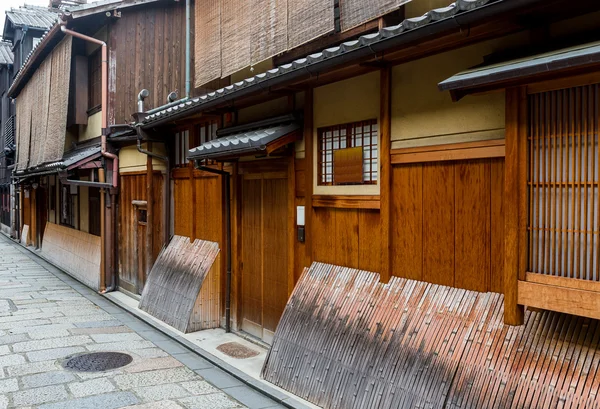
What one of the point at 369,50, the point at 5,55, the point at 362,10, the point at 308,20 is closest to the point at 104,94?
the point at 308,20

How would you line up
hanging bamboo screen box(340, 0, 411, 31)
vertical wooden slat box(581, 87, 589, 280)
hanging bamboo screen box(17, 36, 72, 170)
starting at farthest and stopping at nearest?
hanging bamboo screen box(17, 36, 72, 170)
hanging bamboo screen box(340, 0, 411, 31)
vertical wooden slat box(581, 87, 589, 280)

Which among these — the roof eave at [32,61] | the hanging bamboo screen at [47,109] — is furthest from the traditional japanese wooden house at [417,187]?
the roof eave at [32,61]

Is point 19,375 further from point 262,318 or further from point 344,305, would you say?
point 344,305

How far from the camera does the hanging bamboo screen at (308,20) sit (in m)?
7.55

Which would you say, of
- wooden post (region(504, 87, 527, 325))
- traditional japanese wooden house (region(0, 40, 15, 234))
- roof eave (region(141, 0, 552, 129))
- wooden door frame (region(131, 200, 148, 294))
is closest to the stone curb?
wooden door frame (region(131, 200, 148, 294))

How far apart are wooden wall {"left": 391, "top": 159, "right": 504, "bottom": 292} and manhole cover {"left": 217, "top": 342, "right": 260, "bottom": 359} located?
3.68 metres

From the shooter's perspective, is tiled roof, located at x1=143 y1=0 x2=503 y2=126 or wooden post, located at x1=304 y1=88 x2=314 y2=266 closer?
tiled roof, located at x1=143 y1=0 x2=503 y2=126

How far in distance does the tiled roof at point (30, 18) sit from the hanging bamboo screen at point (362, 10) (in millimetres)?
28635

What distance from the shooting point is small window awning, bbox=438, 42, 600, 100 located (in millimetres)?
3883

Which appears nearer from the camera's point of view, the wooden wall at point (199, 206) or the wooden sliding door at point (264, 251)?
the wooden sliding door at point (264, 251)

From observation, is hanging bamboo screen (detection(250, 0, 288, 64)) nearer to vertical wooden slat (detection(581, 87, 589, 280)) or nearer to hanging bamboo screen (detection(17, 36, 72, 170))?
vertical wooden slat (detection(581, 87, 589, 280))

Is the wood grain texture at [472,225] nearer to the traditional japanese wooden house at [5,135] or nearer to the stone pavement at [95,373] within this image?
the stone pavement at [95,373]

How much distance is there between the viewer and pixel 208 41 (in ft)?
35.7

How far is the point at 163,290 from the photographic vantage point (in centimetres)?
1194
